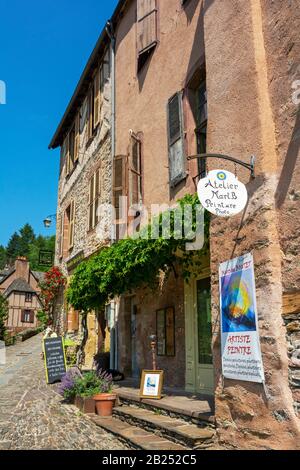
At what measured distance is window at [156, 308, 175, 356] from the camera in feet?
24.3

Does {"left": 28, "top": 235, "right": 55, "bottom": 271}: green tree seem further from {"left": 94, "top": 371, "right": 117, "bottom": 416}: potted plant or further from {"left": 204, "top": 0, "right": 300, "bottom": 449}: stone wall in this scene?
{"left": 204, "top": 0, "right": 300, "bottom": 449}: stone wall

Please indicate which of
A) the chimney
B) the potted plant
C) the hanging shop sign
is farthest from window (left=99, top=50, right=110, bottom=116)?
the chimney

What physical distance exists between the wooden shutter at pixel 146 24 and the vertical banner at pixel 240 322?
20.1 ft

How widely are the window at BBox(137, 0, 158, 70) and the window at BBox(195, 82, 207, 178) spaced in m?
2.34

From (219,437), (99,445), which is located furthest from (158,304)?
(219,437)

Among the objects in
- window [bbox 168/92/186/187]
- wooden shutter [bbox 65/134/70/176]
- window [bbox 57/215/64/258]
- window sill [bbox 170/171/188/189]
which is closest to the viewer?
window sill [bbox 170/171/188/189]

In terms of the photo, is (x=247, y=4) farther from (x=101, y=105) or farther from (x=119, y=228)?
(x=101, y=105)

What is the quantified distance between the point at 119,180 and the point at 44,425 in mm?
5320

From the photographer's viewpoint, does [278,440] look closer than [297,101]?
Yes

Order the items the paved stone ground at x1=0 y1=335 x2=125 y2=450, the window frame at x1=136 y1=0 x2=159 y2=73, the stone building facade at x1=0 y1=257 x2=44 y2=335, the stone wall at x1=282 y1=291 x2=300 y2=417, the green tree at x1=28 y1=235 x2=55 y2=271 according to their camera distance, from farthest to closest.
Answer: the green tree at x1=28 y1=235 x2=55 y2=271 < the stone building facade at x1=0 y1=257 x2=44 y2=335 < the window frame at x1=136 y1=0 x2=159 y2=73 < the paved stone ground at x1=0 y1=335 x2=125 y2=450 < the stone wall at x1=282 y1=291 x2=300 y2=417

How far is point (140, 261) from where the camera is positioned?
647 centimetres
